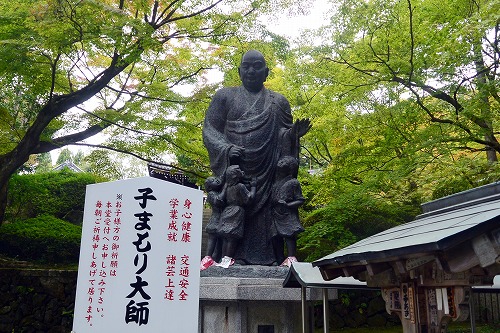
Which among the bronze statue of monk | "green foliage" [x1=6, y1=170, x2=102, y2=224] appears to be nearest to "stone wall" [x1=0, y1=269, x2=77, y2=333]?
"green foliage" [x1=6, y1=170, x2=102, y2=224]

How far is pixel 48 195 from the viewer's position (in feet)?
41.4

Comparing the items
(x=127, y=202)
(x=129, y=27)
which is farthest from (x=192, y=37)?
(x=127, y=202)

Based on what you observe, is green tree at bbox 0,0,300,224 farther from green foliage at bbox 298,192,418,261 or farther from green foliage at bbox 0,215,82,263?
green foliage at bbox 298,192,418,261

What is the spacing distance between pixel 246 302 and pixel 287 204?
139 centimetres

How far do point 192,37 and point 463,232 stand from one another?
6953 millimetres

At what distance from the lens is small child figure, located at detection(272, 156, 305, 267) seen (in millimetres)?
6031

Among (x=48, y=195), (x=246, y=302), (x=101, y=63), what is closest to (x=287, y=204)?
(x=246, y=302)

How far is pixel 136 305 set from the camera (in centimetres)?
336

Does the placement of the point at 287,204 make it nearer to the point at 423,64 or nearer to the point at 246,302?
the point at 246,302

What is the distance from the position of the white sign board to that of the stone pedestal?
1762 mm

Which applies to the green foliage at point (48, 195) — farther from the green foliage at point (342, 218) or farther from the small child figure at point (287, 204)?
the small child figure at point (287, 204)

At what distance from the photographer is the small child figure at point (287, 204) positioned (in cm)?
603

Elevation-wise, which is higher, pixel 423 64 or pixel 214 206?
pixel 423 64

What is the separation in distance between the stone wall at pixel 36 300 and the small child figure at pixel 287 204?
6080 millimetres
